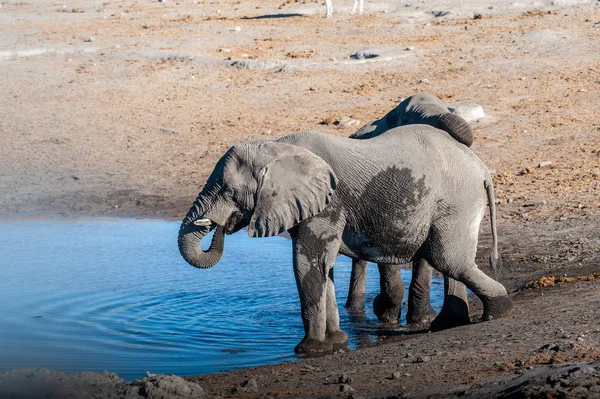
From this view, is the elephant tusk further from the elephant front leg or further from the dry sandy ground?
the dry sandy ground

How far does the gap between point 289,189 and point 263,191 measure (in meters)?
0.18

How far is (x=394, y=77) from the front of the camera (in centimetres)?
1739

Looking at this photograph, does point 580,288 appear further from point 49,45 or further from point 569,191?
point 49,45

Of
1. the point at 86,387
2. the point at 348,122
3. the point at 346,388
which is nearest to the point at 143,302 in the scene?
the point at 86,387

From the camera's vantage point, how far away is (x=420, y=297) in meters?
8.39

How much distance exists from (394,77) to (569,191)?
5.98m

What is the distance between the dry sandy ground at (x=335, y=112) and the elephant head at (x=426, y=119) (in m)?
1.38

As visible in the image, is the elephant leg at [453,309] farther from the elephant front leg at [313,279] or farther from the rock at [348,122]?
the rock at [348,122]

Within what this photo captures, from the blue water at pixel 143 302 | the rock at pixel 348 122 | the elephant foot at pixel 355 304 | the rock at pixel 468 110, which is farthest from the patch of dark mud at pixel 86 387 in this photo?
the rock at pixel 468 110

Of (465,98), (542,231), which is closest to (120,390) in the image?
(542,231)

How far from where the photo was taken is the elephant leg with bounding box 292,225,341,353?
7.36 meters

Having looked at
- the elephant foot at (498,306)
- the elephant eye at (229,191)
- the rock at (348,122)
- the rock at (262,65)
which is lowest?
the elephant foot at (498,306)

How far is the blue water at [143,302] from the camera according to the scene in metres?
7.61

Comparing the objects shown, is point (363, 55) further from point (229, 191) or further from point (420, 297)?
point (229, 191)
